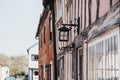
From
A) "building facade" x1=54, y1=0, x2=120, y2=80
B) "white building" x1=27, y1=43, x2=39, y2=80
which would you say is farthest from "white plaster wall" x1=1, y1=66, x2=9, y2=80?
"building facade" x1=54, y1=0, x2=120, y2=80

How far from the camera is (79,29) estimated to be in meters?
10.6

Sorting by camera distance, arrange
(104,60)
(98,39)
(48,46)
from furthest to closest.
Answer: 1. (48,46)
2. (98,39)
3. (104,60)

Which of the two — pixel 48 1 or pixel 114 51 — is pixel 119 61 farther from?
pixel 48 1

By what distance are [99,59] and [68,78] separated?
6.22m

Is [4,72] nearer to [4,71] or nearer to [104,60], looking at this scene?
[4,71]

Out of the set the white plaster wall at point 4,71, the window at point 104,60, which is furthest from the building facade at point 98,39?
the white plaster wall at point 4,71

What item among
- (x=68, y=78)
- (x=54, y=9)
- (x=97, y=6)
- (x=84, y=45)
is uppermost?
(x=54, y=9)

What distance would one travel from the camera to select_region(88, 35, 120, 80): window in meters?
6.24

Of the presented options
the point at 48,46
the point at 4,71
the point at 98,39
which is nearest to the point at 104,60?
the point at 98,39

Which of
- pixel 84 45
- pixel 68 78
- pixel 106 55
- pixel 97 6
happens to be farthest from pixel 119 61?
pixel 68 78

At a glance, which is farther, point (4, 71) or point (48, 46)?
point (4, 71)

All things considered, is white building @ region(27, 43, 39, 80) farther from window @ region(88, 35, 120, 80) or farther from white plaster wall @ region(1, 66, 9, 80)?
window @ region(88, 35, 120, 80)

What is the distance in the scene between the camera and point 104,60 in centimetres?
698

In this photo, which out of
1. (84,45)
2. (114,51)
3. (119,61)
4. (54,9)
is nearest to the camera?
(119,61)
